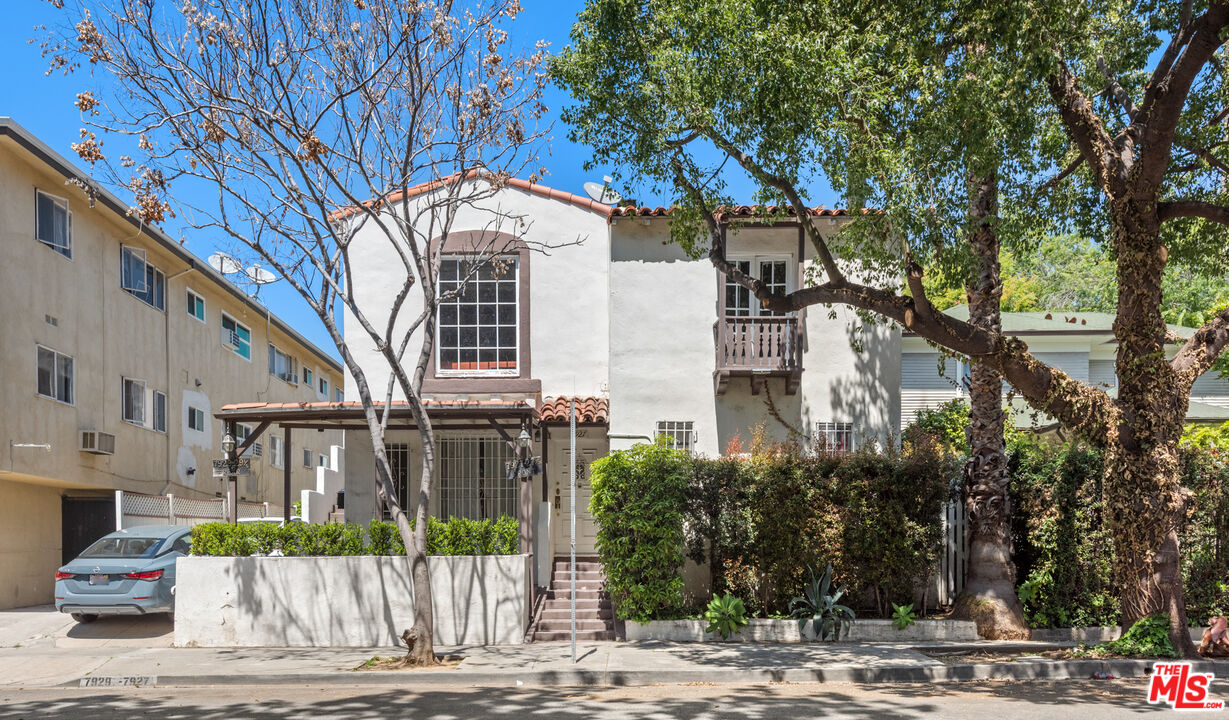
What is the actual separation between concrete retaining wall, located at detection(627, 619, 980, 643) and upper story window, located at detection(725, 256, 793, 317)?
6.10 meters

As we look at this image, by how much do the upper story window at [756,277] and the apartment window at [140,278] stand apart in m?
12.9

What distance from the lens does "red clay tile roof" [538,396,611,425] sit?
53.0 ft

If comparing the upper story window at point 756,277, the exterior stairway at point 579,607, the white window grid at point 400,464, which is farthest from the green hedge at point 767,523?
the white window grid at point 400,464

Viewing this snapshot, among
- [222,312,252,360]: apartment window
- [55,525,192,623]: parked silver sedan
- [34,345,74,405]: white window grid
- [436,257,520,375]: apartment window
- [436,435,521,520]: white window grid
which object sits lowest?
[55,525,192,623]: parked silver sedan

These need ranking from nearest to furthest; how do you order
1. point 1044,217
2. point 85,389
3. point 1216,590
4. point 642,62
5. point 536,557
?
point 642,62 < point 1216,590 < point 1044,217 < point 536,557 < point 85,389

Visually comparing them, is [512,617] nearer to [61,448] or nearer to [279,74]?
[279,74]

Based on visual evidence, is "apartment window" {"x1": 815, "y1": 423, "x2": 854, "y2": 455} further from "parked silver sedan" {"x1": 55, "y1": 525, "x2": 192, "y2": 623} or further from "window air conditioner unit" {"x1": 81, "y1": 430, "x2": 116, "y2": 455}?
"window air conditioner unit" {"x1": 81, "y1": 430, "x2": 116, "y2": 455}

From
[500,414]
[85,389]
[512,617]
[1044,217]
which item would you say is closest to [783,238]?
[1044,217]

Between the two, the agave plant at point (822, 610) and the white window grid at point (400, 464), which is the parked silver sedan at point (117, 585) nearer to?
the white window grid at point (400, 464)

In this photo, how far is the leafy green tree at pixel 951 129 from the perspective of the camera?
10.4 m

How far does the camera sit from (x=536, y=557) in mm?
15711

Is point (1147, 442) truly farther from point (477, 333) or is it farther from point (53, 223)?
point (53, 223)

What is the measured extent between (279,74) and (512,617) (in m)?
7.72

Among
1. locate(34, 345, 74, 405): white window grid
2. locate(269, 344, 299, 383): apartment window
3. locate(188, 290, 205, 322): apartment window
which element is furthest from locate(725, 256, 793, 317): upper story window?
locate(269, 344, 299, 383): apartment window
